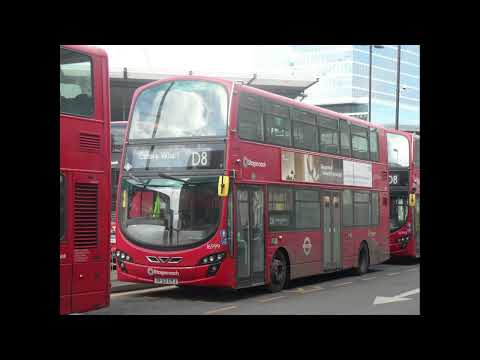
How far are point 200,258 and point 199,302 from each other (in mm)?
853

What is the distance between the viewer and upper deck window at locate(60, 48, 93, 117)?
9.09 meters

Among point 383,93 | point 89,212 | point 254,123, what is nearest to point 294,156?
point 254,123

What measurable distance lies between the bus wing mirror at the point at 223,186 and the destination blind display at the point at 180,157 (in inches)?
11.9

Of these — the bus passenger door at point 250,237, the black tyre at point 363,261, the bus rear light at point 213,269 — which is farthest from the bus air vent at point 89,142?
the black tyre at point 363,261

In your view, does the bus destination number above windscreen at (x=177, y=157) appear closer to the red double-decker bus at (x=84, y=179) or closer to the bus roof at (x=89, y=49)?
the red double-decker bus at (x=84, y=179)

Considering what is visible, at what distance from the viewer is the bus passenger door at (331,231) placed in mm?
17484

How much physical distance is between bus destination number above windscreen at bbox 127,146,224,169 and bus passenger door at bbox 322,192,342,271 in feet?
16.1

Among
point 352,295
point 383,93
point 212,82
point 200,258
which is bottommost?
point 352,295

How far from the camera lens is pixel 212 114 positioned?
13.5 meters

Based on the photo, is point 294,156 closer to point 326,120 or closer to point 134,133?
point 326,120

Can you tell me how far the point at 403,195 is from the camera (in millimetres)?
24453

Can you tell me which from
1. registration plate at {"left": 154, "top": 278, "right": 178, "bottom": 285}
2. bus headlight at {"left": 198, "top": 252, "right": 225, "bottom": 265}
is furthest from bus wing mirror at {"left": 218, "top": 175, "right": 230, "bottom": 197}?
registration plate at {"left": 154, "top": 278, "right": 178, "bottom": 285}

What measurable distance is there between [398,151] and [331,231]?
26.1 ft

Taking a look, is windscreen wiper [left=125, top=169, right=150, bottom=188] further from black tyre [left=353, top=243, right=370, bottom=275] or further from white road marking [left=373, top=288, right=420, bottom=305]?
black tyre [left=353, top=243, right=370, bottom=275]
